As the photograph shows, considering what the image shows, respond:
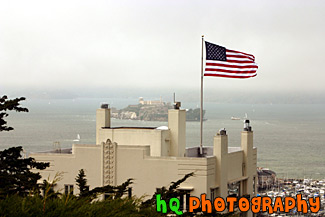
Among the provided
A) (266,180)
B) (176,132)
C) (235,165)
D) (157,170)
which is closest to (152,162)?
(157,170)

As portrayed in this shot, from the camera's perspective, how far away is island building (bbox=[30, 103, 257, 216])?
29.7 m

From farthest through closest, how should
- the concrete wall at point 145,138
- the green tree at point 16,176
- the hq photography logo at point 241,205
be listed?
1. the concrete wall at point 145,138
2. the green tree at point 16,176
3. the hq photography logo at point 241,205

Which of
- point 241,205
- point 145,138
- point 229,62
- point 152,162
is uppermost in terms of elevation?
point 229,62

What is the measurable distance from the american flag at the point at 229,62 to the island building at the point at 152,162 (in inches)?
103

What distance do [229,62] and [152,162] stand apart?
7.53 meters

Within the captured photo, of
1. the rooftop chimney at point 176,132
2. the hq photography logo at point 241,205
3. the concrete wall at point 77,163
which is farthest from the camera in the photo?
the rooftop chimney at point 176,132

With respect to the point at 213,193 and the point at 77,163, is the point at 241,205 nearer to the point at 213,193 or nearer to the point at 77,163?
the point at 213,193

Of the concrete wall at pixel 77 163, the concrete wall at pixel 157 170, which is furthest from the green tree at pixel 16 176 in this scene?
the concrete wall at pixel 77 163

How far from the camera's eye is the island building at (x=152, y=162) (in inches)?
1169

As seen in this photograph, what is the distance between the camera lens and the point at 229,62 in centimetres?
3462

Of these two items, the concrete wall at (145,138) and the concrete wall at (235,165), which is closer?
the concrete wall at (145,138)

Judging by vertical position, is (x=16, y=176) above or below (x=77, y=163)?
above

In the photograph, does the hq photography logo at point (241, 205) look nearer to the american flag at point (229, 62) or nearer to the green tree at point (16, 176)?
the green tree at point (16, 176)

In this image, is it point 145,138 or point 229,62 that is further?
point 229,62
